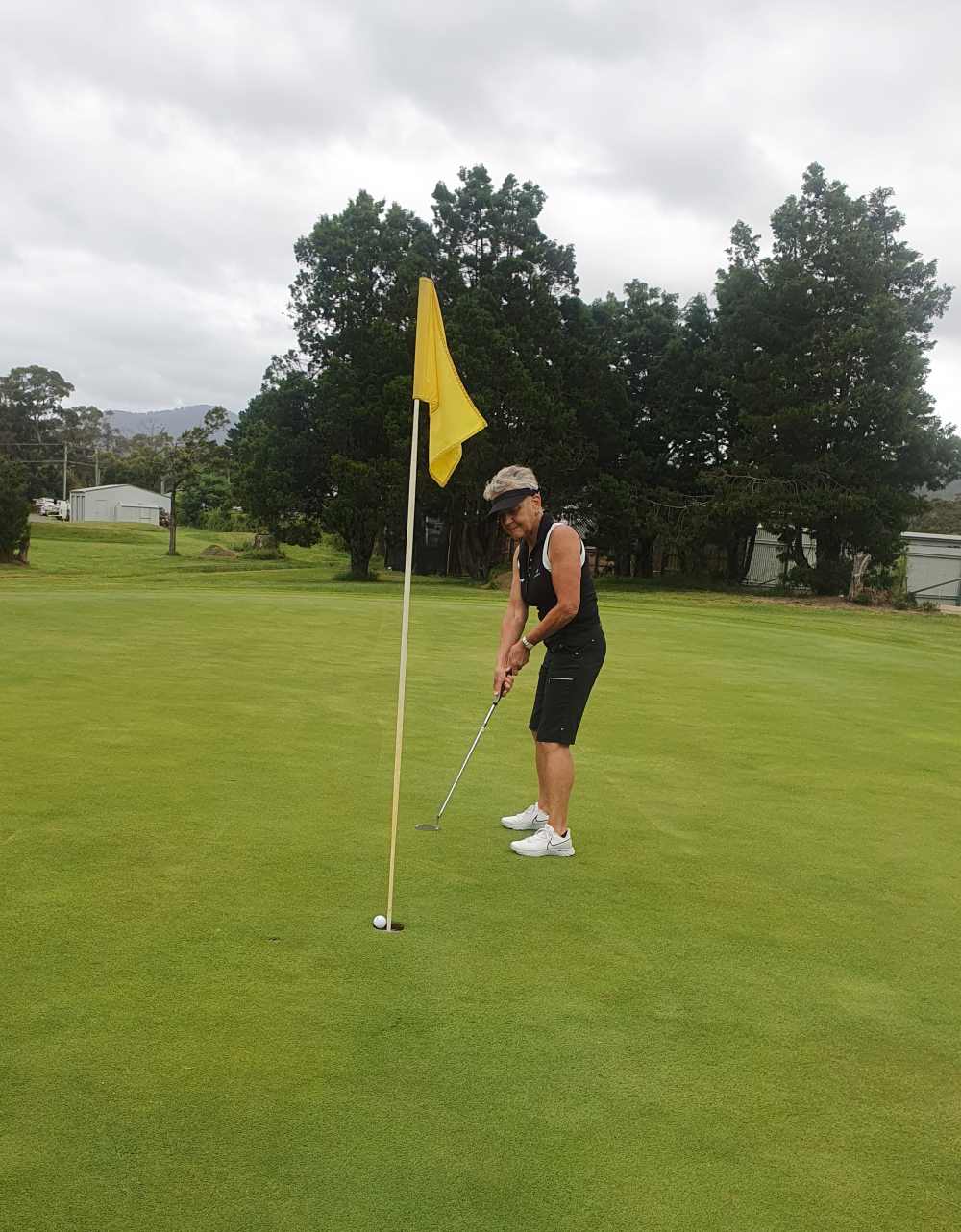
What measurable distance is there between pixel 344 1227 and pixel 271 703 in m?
7.26

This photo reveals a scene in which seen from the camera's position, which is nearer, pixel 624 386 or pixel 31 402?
pixel 624 386

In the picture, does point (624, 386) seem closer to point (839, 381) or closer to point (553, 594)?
point (839, 381)

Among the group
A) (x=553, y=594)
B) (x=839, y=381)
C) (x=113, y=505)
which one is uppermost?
(x=839, y=381)

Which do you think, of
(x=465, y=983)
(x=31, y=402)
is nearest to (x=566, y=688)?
(x=465, y=983)

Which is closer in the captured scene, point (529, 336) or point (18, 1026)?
point (18, 1026)

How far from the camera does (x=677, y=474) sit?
4394 cm

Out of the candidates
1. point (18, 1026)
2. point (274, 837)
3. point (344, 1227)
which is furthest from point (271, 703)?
point (344, 1227)

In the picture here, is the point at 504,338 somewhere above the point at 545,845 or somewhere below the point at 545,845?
above

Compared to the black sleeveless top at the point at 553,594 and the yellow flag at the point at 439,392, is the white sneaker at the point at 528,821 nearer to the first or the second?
the black sleeveless top at the point at 553,594

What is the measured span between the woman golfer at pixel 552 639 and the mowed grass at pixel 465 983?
0.37 m

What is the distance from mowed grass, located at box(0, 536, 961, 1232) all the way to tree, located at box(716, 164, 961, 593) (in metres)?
29.7

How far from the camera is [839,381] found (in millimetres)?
37031

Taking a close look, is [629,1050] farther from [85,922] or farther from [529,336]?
[529,336]

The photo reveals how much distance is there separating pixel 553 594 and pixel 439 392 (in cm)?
143
